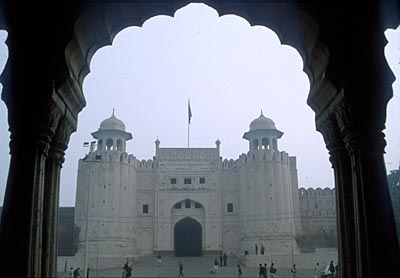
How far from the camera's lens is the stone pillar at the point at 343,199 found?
4.38 metres

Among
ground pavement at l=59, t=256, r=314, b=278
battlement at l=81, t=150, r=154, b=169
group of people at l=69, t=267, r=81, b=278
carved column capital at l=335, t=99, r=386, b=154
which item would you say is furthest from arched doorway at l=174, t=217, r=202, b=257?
carved column capital at l=335, t=99, r=386, b=154

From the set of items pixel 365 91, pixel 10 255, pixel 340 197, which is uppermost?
pixel 365 91

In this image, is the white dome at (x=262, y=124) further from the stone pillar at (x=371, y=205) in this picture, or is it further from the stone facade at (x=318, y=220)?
the stone pillar at (x=371, y=205)

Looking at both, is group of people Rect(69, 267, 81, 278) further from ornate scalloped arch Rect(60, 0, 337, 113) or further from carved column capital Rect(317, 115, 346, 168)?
carved column capital Rect(317, 115, 346, 168)

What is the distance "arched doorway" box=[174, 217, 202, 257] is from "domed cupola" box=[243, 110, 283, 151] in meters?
8.39

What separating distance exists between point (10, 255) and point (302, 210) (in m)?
40.2

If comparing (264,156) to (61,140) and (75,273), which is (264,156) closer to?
(75,273)

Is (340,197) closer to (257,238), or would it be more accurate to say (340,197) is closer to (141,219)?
(257,238)

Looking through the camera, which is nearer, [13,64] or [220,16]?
[13,64]

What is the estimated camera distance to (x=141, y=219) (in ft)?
135

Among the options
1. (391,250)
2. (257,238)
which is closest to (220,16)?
(391,250)

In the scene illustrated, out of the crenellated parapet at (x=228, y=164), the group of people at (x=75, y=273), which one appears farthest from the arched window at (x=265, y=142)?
the group of people at (x=75, y=273)

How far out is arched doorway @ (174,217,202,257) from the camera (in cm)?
4088

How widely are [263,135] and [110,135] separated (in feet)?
44.0
